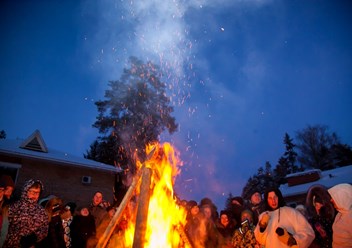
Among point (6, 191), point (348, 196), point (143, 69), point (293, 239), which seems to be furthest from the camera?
point (143, 69)

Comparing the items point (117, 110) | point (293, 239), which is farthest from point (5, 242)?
point (117, 110)

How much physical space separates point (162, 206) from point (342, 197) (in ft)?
10.6

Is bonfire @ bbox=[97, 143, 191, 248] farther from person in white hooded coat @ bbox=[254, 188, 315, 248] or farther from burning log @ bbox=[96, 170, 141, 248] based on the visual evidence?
person in white hooded coat @ bbox=[254, 188, 315, 248]

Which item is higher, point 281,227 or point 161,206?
point 161,206

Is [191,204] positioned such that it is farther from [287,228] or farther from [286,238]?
[286,238]

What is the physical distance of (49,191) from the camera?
690 inches

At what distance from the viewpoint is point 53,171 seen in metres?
18.3

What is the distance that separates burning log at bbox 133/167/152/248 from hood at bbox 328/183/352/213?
303cm

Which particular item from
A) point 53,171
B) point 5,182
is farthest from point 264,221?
point 53,171

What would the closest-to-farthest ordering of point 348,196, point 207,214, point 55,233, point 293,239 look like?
point 293,239
point 348,196
point 55,233
point 207,214

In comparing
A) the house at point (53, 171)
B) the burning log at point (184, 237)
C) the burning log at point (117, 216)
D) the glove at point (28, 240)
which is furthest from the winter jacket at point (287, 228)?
the house at point (53, 171)

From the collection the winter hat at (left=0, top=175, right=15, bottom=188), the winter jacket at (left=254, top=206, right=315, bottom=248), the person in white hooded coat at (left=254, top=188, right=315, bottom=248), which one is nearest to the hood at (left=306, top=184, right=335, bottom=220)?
the person in white hooded coat at (left=254, top=188, right=315, bottom=248)

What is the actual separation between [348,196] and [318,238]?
1790 millimetres

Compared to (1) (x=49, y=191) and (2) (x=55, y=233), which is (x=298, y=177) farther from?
(2) (x=55, y=233)
